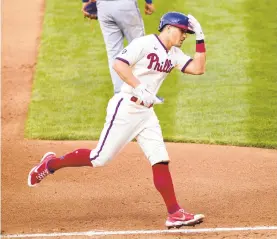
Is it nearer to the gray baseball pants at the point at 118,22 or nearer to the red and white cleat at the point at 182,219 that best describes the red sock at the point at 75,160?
the red and white cleat at the point at 182,219

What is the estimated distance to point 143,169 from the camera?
9547 mm

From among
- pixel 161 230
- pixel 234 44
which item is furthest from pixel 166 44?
pixel 234 44

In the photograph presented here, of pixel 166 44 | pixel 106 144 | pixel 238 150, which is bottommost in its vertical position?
pixel 238 150

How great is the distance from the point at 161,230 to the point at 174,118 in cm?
336

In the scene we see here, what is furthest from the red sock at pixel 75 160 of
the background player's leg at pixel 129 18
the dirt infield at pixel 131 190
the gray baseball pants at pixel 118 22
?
the background player's leg at pixel 129 18

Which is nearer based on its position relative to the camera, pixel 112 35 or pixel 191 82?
pixel 112 35

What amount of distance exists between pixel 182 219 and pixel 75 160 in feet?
3.70

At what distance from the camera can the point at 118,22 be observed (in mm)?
10164

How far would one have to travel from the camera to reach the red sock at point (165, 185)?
785 cm

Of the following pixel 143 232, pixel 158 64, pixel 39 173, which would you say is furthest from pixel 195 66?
pixel 39 173

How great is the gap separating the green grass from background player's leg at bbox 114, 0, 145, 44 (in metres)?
1.25

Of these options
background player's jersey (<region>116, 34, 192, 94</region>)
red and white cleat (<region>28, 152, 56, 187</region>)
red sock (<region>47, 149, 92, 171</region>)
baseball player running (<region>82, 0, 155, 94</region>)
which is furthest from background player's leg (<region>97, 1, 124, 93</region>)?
background player's jersey (<region>116, 34, 192, 94</region>)

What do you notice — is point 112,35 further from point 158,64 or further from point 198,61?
point 158,64

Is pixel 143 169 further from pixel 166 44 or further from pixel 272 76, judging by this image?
pixel 272 76
